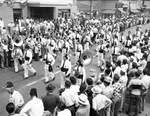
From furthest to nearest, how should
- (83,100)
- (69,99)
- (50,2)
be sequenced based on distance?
(50,2) → (69,99) → (83,100)

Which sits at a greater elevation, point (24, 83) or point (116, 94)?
point (116, 94)

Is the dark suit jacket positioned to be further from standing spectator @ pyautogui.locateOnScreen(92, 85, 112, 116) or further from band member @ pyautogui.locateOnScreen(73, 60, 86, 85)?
band member @ pyautogui.locateOnScreen(73, 60, 86, 85)

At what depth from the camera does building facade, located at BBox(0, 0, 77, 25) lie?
19.2 m

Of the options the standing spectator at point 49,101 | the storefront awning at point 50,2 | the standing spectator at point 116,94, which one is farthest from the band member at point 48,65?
the storefront awning at point 50,2

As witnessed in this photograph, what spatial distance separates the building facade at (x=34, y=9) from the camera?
19.2m

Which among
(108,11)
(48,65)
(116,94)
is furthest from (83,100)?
(108,11)

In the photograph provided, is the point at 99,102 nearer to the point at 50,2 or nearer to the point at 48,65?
the point at 48,65

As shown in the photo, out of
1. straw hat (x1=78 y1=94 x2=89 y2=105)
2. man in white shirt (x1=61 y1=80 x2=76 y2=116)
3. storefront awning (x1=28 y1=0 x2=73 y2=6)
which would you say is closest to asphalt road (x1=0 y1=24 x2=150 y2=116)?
man in white shirt (x1=61 y1=80 x2=76 y2=116)

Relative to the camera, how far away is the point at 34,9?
83.9 ft

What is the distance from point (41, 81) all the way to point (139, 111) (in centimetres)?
456

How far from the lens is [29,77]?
996 cm

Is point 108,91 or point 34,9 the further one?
point 34,9

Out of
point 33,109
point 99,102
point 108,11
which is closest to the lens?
point 33,109

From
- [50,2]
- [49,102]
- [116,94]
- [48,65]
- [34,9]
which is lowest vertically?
[116,94]
